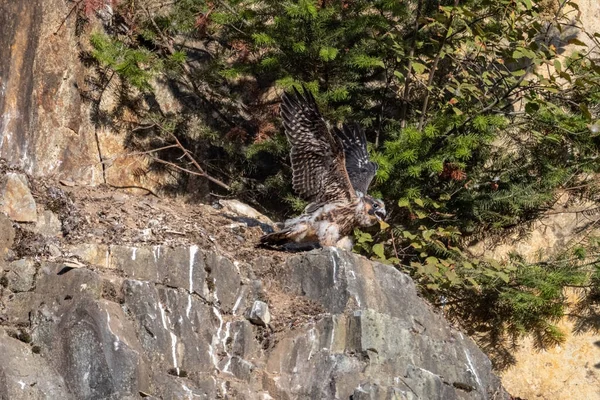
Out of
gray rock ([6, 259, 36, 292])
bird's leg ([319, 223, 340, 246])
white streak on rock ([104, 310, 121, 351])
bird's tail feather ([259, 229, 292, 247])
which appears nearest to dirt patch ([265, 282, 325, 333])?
bird's tail feather ([259, 229, 292, 247])

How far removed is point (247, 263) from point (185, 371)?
1424 millimetres

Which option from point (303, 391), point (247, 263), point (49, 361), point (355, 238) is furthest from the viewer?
point (355, 238)

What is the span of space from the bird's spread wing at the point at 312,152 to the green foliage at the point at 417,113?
58 centimetres

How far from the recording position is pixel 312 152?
8.07 meters

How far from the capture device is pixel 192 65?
9.84 m

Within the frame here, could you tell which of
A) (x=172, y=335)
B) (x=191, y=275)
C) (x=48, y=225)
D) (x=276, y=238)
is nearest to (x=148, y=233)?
(x=191, y=275)

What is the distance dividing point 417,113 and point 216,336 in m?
3.62

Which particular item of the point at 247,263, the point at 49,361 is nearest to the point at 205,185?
the point at 247,263

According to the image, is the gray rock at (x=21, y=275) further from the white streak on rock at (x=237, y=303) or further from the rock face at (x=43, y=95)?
the rock face at (x=43, y=95)

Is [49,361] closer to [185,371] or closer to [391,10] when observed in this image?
[185,371]

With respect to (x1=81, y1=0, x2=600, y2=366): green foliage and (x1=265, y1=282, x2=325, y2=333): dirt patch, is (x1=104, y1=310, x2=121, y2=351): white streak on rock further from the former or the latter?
(x1=81, y1=0, x2=600, y2=366): green foliage

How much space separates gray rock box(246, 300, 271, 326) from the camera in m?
7.10

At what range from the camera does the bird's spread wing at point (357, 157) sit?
8570mm

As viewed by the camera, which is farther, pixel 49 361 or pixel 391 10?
pixel 391 10
